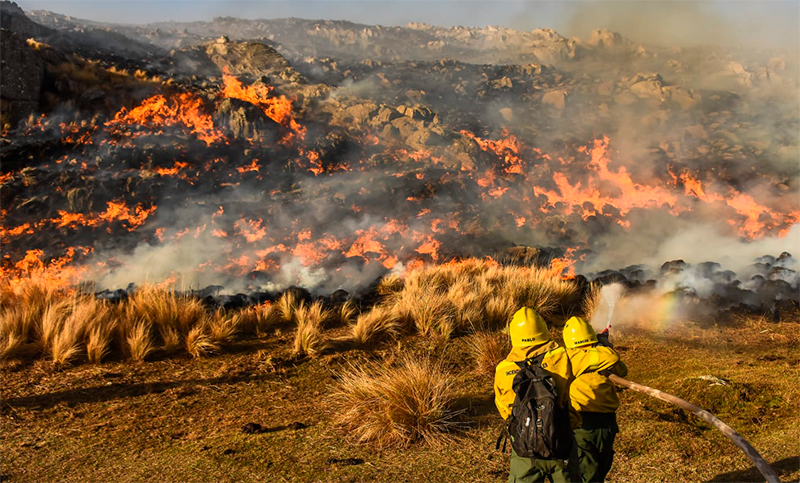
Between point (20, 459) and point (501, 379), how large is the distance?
4.26m

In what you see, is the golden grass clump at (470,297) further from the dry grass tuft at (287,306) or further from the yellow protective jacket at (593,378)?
the yellow protective jacket at (593,378)

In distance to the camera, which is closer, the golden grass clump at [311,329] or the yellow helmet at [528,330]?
the yellow helmet at [528,330]

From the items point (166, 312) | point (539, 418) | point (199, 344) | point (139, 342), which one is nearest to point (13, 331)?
point (139, 342)

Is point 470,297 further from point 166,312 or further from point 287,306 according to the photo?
point 166,312

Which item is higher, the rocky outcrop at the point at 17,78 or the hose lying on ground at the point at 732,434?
the rocky outcrop at the point at 17,78

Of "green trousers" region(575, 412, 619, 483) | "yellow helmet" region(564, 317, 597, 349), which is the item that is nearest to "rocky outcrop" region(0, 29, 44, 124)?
"yellow helmet" region(564, 317, 597, 349)

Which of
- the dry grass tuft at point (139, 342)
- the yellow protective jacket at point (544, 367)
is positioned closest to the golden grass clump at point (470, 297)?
the dry grass tuft at point (139, 342)

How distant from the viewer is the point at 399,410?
4973 mm

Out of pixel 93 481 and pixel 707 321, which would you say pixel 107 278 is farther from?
pixel 707 321

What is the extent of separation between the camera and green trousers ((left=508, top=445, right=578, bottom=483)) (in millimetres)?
2988

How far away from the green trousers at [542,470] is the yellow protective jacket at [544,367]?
0.27 m

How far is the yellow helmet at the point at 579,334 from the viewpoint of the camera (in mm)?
3232

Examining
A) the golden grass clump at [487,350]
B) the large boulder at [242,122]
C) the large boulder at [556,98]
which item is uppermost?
the large boulder at [556,98]

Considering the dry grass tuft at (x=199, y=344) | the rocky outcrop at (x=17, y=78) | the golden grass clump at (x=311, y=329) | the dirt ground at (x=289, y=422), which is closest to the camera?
the dirt ground at (x=289, y=422)
